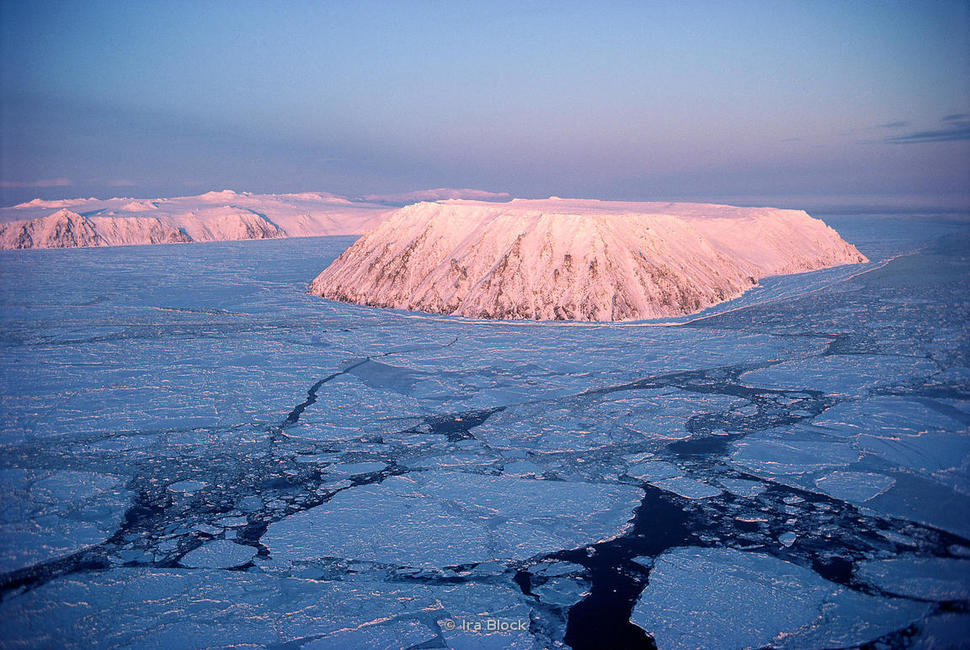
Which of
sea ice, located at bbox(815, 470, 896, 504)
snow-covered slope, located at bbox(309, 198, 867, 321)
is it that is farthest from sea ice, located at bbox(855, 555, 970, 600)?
snow-covered slope, located at bbox(309, 198, 867, 321)

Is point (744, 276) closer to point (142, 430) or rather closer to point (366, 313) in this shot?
point (366, 313)

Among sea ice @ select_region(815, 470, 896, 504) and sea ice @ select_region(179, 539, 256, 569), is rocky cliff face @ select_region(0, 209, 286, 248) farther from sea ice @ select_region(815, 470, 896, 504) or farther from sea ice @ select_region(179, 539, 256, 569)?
sea ice @ select_region(815, 470, 896, 504)

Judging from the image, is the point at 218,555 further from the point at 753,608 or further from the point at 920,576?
the point at 920,576

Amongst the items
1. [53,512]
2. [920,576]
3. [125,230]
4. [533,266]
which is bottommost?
[920,576]

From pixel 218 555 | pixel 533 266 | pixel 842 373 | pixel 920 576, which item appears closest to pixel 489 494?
pixel 218 555

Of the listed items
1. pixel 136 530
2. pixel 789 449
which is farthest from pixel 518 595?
pixel 789 449

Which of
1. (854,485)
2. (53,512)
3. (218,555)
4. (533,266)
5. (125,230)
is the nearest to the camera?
(218,555)

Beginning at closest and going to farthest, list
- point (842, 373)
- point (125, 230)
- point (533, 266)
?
point (842, 373), point (533, 266), point (125, 230)

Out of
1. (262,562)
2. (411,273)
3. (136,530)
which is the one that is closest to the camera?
(262,562)
